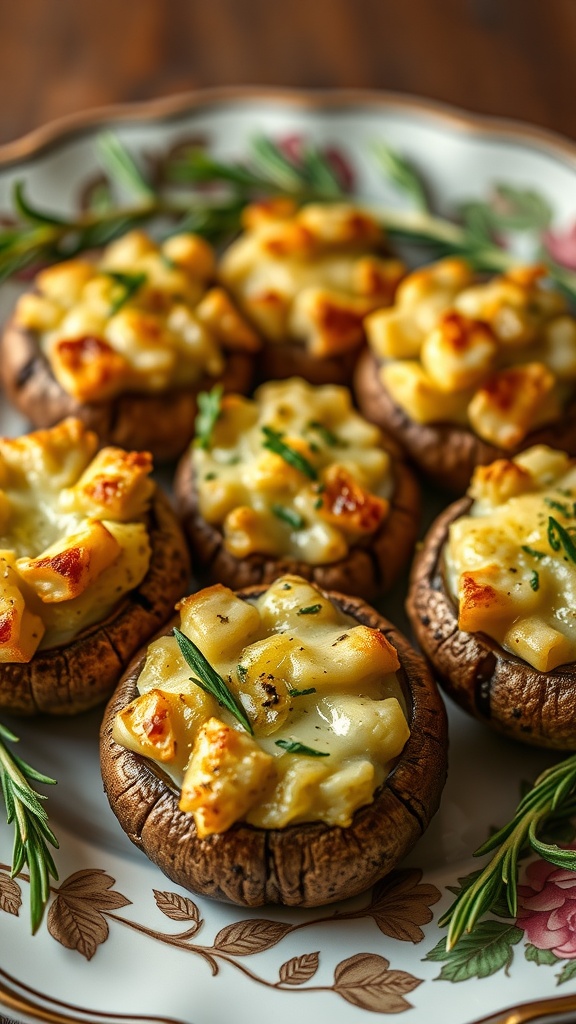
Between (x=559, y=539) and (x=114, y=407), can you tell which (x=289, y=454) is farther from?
(x=559, y=539)

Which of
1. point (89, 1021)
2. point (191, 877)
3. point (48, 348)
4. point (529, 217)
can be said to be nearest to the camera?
point (89, 1021)

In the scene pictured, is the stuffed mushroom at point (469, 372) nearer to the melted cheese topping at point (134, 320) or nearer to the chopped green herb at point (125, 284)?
the melted cheese topping at point (134, 320)

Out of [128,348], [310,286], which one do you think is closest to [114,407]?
[128,348]

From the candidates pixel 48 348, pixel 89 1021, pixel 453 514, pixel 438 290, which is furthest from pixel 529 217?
pixel 89 1021

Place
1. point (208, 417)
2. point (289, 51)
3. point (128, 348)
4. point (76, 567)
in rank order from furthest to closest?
1. point (289, 51)
2. point (128, 348)
3. point (208, 417)
4. point (76, 567)

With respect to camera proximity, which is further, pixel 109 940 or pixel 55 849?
pixel 55 849

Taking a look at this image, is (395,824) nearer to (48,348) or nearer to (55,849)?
(55,849)
